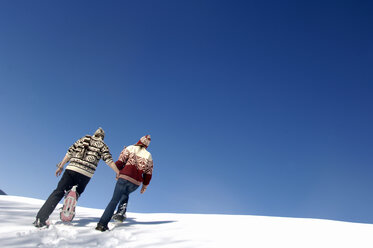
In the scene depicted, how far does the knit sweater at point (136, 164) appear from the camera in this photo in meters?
4.96

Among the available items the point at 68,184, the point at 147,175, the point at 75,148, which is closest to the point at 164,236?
the point at 147,175

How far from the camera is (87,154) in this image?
4.84 metres

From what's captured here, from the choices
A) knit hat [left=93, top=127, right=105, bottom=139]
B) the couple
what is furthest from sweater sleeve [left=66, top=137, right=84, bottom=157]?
knit hat [left=93, top=127, right=105, bottom=139]

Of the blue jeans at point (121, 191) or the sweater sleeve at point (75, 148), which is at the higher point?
the sweater sleeve at point (75, 148)

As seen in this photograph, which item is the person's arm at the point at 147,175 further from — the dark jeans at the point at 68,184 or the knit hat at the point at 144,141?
the dark jeans at the point at 68,184

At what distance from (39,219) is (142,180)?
5.87 ft

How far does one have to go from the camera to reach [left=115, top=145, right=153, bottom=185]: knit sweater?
4.96m

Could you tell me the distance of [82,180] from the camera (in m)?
4.73

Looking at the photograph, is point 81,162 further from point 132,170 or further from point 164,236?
point 164,236

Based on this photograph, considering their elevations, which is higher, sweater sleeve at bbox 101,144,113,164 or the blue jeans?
sweater sleeve at bbox 101,144,113,164

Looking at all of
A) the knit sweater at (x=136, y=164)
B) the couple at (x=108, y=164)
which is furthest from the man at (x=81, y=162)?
the knit sweater at (x=136, y=164)

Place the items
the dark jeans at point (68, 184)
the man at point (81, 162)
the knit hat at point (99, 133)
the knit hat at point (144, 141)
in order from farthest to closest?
the knit hat at point (144, 141) → the knit hat at point (99, 133) → the man at point (81, 162) → the dark jeans at point (68, 184)

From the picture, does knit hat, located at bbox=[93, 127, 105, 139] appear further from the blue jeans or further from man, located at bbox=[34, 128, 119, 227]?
the blue jeans

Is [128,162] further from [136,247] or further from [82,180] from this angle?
[136,247]
